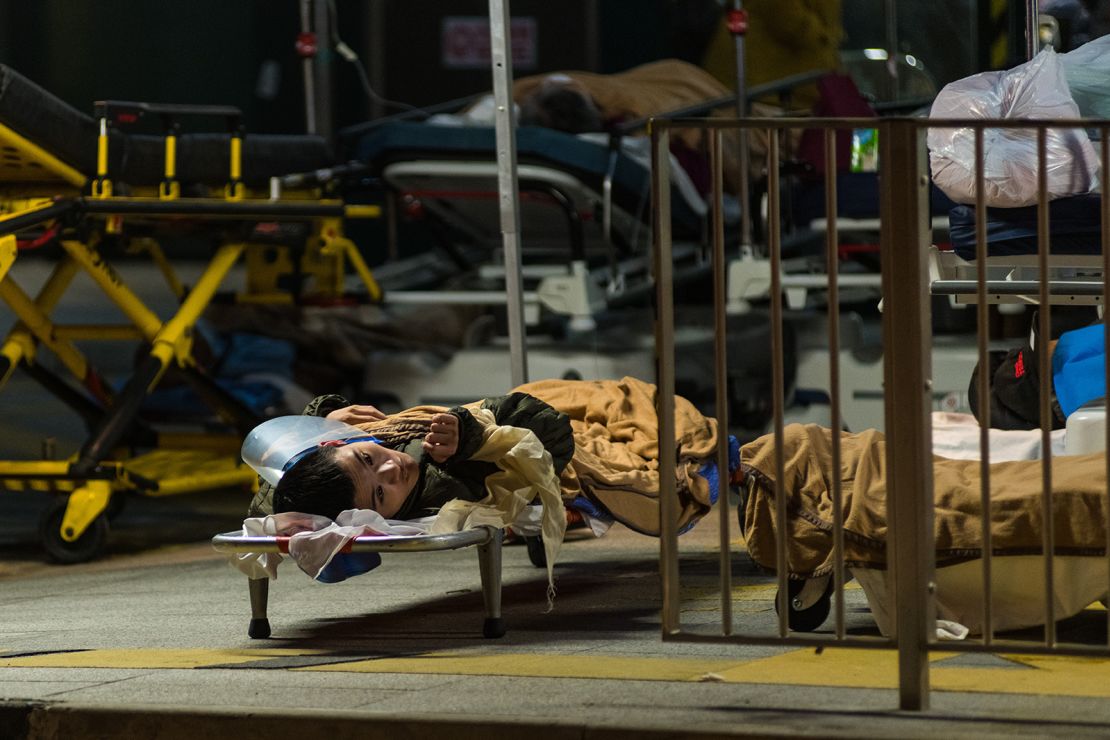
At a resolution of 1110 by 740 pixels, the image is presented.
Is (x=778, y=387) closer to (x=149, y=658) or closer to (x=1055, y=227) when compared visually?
(x=1055, y=227)

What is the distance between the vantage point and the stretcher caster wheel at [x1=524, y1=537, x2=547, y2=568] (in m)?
5.61

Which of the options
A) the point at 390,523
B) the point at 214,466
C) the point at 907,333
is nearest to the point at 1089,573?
the point at 907,333

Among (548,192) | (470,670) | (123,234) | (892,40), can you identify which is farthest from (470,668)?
(892,40)

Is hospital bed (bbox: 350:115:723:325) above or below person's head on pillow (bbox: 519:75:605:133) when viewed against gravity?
below

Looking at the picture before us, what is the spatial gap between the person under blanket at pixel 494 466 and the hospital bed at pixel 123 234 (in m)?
1.97

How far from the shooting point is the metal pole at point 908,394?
10.9 ft

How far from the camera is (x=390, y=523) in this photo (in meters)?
4.46

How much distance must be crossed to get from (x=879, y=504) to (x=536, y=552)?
185cm

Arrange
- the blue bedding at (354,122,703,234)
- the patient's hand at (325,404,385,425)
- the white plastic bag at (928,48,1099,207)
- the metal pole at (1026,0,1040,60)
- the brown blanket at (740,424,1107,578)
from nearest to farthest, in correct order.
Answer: the brown blanket at (740,424,1107,578) → the white plastic bag at (928,48,1099,207) → the patient's hand at (325,404,385,425) → the metal pole at (1026,0,1040,60) → the blue bedding at (354,122,703,234)

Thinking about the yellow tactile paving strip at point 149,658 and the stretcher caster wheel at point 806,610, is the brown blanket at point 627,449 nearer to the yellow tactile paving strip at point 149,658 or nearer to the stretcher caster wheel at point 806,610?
the stretcher caster wheel at point 806,610

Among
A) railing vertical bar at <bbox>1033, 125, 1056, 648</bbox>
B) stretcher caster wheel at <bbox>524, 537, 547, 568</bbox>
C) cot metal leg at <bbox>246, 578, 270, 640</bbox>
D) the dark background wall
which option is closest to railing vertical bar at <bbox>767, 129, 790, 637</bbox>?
railing vertical bar at <bbox>1033, 125, 1056, 648</bbox>

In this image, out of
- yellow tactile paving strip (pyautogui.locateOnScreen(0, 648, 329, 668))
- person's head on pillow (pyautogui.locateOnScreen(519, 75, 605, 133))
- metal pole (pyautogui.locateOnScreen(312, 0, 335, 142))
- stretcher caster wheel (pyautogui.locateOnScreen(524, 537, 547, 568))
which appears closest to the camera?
yellow tactile paving strip (pyautogui.locateOnScreen(0, 648, 329, 668))

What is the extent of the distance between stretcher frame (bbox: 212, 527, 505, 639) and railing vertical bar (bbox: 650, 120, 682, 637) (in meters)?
0.82

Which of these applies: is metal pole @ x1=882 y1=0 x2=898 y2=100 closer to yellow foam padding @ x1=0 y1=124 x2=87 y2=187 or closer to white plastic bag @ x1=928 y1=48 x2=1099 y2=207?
white plastic bag @ x1=928 y1=48 x2=1099 y2=207
